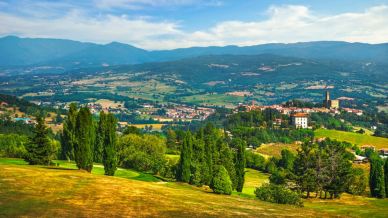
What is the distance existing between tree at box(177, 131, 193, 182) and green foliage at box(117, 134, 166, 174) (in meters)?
13.8

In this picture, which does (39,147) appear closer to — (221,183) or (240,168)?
(221,183)

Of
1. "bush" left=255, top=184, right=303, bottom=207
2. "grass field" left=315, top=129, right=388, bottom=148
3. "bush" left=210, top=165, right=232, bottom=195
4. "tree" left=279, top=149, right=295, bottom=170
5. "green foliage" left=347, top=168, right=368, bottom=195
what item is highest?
"bush" left=210, top=165, right=232, bottom=195

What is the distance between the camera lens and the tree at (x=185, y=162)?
77.2 m

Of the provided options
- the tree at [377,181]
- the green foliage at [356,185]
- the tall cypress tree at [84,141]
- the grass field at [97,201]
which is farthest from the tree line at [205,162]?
the tree at [377,181]

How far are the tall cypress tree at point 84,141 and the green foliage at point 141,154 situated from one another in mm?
31503

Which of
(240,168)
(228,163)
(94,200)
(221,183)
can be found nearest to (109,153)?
(221,183)

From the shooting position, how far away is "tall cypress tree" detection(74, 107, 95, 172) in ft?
198

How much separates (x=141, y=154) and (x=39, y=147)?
34401 mm

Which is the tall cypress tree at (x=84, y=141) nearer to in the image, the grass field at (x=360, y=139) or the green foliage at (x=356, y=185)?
the green foliage at (x=356, y=185)

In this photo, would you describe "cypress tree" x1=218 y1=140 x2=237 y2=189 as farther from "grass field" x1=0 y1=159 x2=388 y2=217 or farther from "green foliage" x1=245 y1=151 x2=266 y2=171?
"green foliage" x1=245 y1=151 x2=266 y2=171

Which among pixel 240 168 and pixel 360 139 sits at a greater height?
pixel 240 168

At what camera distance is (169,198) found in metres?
47.3

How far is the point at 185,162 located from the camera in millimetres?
77688

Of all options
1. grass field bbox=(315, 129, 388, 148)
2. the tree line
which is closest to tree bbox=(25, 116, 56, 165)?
the tree line
